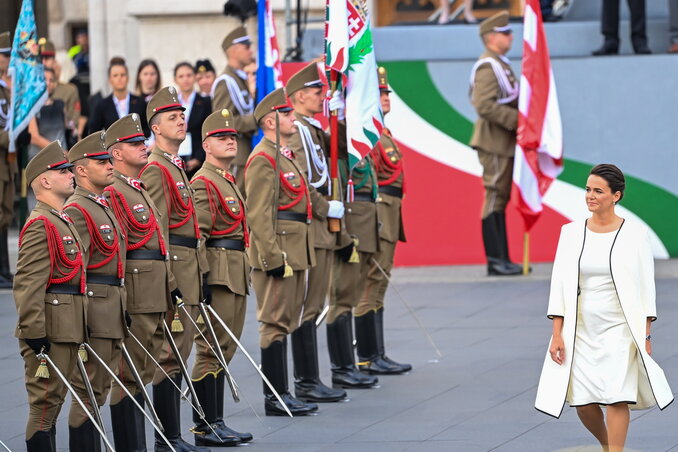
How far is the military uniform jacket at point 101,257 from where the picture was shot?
7.11 m

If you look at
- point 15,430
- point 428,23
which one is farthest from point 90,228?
point 428,23

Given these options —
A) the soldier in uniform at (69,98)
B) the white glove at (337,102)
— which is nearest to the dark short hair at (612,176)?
the white glove at (337,102)

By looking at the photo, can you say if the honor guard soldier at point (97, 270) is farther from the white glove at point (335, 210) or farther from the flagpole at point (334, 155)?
the flagpole at point (334, 155)

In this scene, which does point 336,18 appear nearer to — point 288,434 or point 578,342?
point 288,434

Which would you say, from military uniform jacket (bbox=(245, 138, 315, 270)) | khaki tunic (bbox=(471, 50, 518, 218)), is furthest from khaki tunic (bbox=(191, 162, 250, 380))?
khaki tunic (bbox=(471, 50, 518, 218))

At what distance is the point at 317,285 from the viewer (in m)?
9.25

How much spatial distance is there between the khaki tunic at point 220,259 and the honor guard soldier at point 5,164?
5.29 metres

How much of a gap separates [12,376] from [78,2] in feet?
40.2

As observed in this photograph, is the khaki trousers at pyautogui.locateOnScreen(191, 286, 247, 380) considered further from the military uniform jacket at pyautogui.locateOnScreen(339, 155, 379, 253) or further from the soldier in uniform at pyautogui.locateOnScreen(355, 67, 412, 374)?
the soldier in uniform at pyautogui.locateOnScreen(355, 67, 412, 374)

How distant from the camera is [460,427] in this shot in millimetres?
8375

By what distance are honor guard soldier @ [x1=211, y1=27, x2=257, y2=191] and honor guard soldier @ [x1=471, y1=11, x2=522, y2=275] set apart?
6.84 ft

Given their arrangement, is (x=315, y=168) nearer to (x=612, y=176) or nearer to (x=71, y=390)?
(x=612, y=176)

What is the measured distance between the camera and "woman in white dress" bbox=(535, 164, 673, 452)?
22.4 ft

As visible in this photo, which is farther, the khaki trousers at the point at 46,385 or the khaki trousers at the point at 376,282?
the khaki trousers at the point at 376,282
